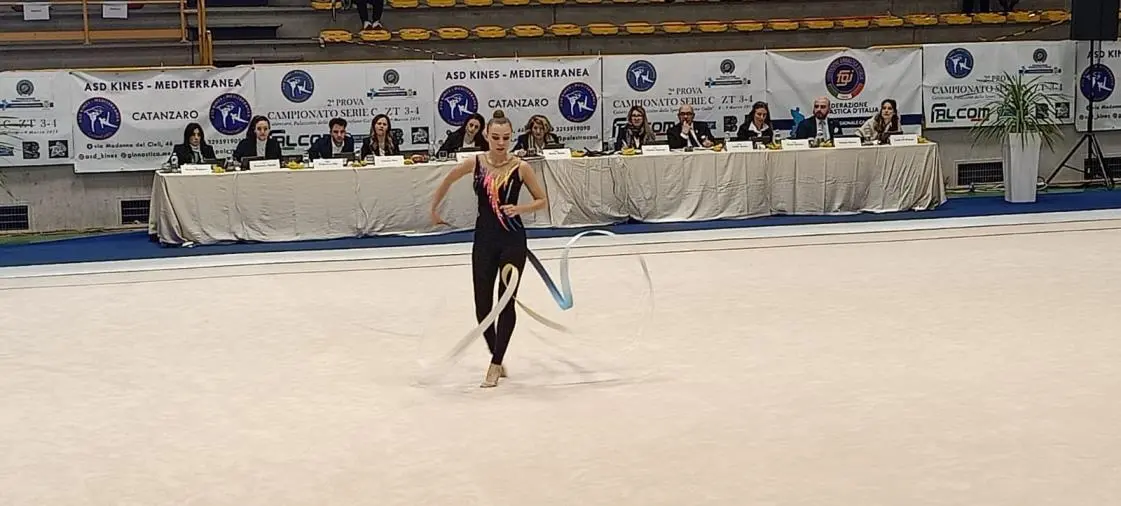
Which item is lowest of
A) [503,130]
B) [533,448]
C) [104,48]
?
[533,448]

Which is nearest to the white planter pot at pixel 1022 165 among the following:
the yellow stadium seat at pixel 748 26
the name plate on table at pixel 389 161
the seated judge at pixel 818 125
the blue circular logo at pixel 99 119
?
the seated judge at pixel 818 125

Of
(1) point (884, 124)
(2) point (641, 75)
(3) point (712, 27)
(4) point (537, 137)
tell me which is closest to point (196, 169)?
(4) point (537, 137)

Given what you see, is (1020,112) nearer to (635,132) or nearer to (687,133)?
(687,133)

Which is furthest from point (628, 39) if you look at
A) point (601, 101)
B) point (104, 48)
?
point (104, 48)

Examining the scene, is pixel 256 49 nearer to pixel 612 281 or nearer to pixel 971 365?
pixel 612 281

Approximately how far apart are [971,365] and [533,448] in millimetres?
2697

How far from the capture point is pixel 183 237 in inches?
492

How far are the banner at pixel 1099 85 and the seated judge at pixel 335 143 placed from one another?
30.5 feet

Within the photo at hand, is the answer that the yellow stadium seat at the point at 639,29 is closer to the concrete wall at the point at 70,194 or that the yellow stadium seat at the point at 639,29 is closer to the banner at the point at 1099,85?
the banner at the point at 1099,85

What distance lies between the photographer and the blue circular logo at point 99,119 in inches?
542

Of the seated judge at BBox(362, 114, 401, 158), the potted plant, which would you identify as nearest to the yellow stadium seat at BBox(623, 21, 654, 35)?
the potted plant

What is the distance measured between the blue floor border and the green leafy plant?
904mm

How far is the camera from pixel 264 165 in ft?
41.4

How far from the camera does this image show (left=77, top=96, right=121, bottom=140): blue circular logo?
45.2 feet
